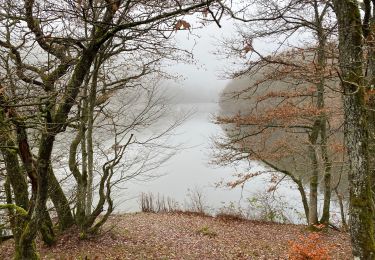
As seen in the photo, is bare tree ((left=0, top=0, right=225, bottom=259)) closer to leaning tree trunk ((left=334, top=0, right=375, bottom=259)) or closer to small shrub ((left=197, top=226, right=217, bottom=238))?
leaning tree trunk ((left=334, top=0, right=375, bottom=259))

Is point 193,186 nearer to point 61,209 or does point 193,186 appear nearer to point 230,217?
point 230,217

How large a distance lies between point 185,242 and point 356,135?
6286 millimetres

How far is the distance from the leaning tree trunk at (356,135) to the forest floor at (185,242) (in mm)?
1670

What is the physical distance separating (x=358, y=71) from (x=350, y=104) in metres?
0.41

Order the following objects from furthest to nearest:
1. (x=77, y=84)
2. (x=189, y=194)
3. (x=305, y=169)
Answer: (x=189, y=194) → (x=305, y=169) → (x=77, y=84)

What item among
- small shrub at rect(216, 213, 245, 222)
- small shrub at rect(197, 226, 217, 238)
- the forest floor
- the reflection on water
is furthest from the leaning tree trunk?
the reflection on water

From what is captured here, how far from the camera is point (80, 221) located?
8906 millimetres

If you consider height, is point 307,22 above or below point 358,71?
above

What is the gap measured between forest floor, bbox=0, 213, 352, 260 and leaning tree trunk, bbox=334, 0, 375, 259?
1670mm

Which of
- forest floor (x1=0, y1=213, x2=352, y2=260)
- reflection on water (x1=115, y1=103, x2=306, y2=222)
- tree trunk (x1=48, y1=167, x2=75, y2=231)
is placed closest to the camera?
forest floor (x1=0, y1=213, x2=352, y2=260)

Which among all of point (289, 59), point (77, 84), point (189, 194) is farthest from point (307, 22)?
point (189, 194)

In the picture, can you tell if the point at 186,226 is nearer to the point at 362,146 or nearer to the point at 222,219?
the point at 222,219

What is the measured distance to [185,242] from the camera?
31.9 feet

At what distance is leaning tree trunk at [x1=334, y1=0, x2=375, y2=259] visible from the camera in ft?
14.8
